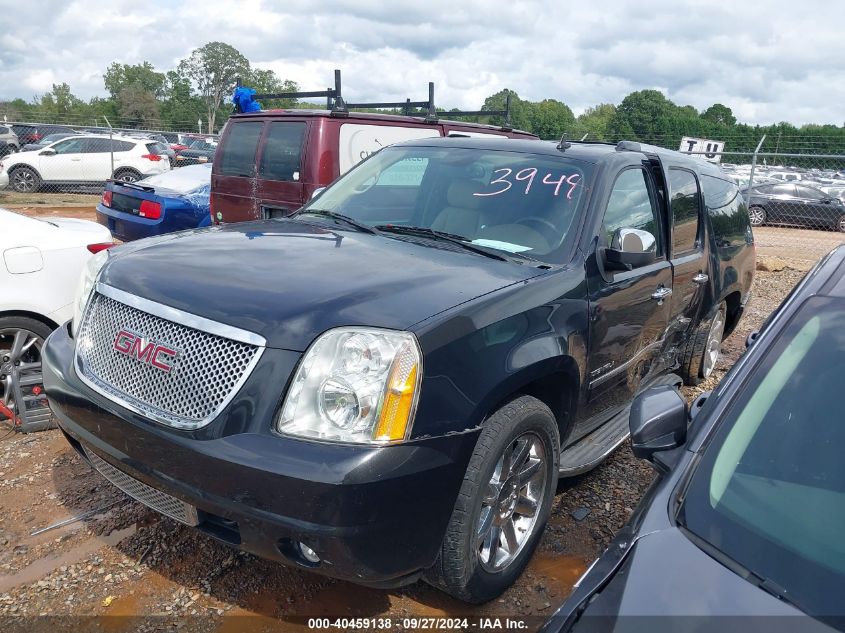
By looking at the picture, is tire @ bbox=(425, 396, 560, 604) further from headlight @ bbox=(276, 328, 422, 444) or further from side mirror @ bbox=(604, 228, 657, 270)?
side mirror @ bbox=(604, 228, 657, 270)

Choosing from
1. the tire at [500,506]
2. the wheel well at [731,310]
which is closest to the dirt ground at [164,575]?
the tire at [500,506]

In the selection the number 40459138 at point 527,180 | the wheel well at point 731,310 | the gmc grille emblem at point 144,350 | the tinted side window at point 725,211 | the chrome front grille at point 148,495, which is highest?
the number 40459138 at point 527,180

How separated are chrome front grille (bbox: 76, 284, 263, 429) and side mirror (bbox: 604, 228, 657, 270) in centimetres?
178

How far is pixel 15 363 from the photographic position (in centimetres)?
420

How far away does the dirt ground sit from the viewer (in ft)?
8.69

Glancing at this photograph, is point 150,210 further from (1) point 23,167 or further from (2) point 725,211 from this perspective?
(1) point 23,167

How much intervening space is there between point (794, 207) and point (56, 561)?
20.4m

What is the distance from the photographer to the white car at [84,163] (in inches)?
733

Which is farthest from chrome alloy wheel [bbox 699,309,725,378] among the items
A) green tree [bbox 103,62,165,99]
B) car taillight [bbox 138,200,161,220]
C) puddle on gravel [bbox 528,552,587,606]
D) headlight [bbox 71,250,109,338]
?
green tree [bbox 103,62,165,99]

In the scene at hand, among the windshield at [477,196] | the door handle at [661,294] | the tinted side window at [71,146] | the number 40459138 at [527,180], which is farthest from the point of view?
the tinted side window at [71,146]

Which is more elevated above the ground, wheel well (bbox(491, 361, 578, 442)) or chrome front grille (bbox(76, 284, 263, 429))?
chrome front grille (bbox(76, 284, 263, 429))

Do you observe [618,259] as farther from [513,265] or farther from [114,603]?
[114,603]

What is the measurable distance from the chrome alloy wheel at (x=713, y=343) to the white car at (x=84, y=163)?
54.6 feet

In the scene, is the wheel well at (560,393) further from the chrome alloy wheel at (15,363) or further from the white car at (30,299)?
the chrome alloy wheel at (15,363)
